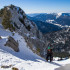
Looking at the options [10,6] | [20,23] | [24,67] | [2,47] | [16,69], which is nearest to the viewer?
[16,69]

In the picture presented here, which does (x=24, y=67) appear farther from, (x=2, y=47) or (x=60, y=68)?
(x=2, y=47)

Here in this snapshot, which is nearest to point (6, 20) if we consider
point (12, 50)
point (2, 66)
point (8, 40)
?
point (8, 40)

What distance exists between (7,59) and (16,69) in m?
3.89

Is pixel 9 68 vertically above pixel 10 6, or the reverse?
pixel 10 6

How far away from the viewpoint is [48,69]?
1391cm

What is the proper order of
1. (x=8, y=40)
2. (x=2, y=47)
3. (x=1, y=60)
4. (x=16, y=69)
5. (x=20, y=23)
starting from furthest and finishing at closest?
(x=20, y=23) < (x=8, y=40) < (x=2, y=47) < (x=1, y=60) < (x=16, y=69)

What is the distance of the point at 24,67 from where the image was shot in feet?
47.0

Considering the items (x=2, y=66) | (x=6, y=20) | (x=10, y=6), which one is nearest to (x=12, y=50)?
(x=2, y=66)

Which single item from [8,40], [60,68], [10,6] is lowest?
[60,68]

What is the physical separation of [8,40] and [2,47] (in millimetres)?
2474

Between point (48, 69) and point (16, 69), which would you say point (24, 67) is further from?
point (48, 69)

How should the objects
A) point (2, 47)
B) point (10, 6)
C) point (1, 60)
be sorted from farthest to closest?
point (10, 6) < point (2, 47) < point (1, 60)

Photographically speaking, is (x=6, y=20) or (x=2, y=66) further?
(x=6, y=20)

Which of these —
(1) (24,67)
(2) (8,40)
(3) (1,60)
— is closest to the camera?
(1) (24,67)
